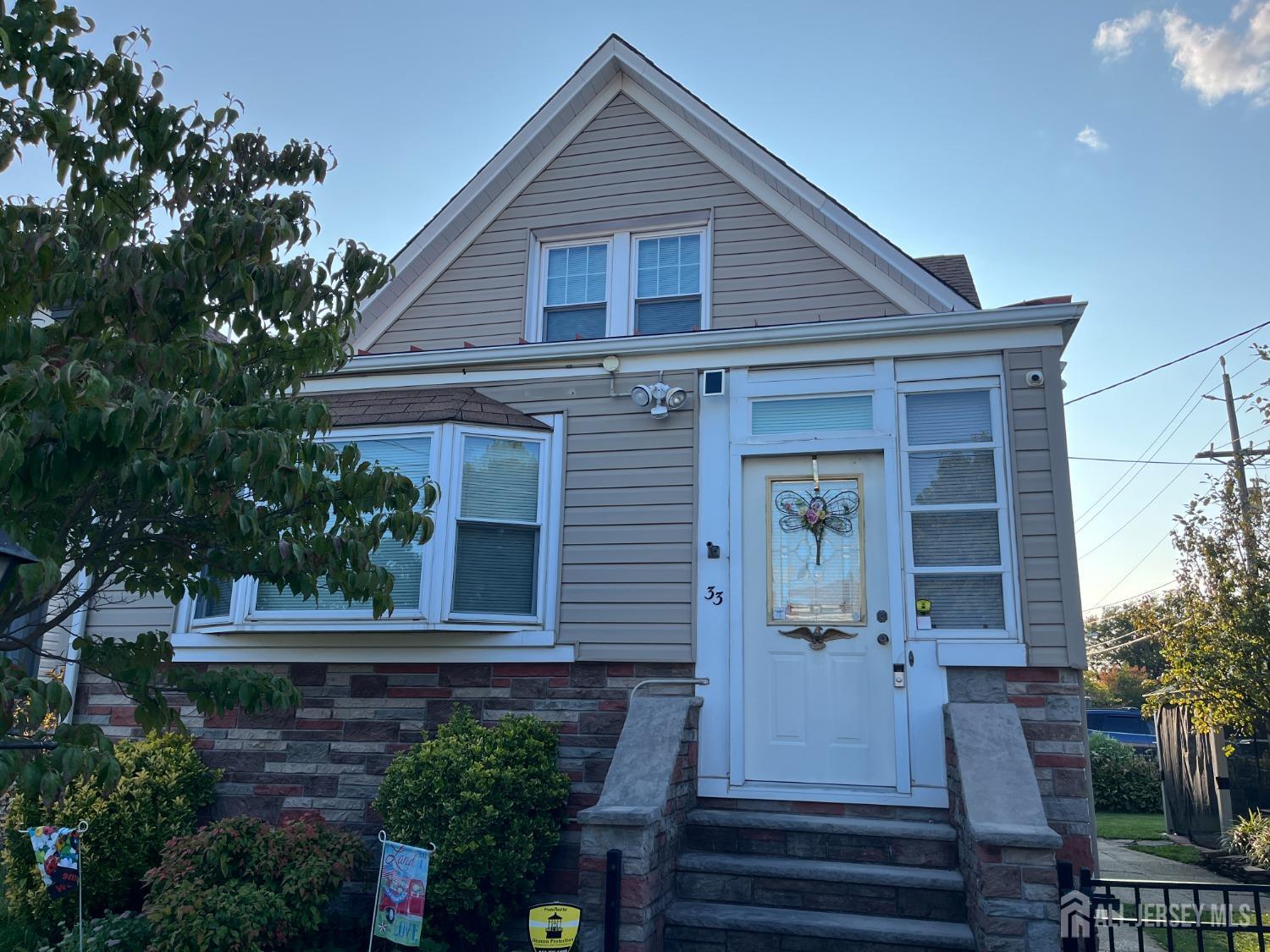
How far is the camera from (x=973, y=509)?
6.34 metres

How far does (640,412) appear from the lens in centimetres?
714

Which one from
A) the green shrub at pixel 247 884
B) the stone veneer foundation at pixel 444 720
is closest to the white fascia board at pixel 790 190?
the stone veneer foundation at pixel 444 720

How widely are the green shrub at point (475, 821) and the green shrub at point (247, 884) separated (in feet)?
1.47

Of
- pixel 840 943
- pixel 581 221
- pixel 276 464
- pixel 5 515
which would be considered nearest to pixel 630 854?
pixel 840 943

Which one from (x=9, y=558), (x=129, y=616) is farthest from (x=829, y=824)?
(x=129, y=616)

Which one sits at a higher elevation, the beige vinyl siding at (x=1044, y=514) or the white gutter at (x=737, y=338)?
the white gutter at (x=737, y=338)

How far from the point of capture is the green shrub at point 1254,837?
29.0ft

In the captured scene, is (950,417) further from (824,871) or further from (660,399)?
(824,871)

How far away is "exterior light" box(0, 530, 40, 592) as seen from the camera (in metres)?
3.32

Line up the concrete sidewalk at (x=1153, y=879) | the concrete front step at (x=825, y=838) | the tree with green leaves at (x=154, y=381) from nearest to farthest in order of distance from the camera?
the tree with green leaves at (x=154, y=381), the concrete front step at (x=825, y=838), the concrete sidewalk at (x=1153, y=879)

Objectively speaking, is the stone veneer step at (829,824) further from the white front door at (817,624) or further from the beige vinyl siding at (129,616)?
the beige vinyl siding at (129,616)

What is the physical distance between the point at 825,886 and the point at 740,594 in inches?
78.3

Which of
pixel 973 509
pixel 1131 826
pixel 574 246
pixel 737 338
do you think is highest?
pixel 574 246

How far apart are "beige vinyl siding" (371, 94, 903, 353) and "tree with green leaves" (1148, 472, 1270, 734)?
6424mm
